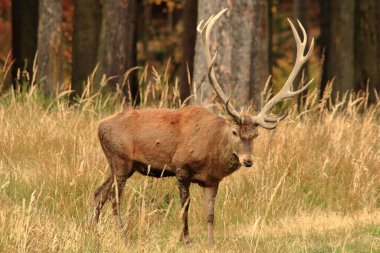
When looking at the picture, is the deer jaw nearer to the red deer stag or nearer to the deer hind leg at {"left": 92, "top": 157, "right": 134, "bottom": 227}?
the red deer stag

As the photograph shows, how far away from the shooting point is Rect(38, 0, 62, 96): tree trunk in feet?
52.3

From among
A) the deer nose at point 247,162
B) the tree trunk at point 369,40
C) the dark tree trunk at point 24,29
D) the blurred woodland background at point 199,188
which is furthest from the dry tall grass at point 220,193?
the tree trunk at point 369,40

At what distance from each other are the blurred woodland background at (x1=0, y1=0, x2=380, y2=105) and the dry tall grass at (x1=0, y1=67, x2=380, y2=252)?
44.6 inches

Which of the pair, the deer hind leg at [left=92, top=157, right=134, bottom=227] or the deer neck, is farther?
the deer hind leg at [left=92, top=157, right=134, bottom=227]

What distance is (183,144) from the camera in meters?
8.60

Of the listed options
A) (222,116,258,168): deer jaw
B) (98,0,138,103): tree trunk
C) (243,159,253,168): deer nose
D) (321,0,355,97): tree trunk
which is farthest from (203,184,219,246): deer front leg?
(321,0,355,97): tree trunk

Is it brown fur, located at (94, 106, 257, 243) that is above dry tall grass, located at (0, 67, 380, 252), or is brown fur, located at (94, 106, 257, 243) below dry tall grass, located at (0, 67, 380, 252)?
above

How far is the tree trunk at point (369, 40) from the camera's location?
67.3 feet

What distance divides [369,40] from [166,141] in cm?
1274

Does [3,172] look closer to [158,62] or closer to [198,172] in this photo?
[198,172]

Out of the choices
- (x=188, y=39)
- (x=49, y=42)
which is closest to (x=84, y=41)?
(x=188, y=39)

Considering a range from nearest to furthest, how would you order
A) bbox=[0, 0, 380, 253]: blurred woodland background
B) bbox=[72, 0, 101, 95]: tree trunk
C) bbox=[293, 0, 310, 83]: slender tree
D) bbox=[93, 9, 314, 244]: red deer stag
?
1. bbox=[0, 0, 380, 253]: blurred woodland background
2. bbox=[93, 9, 314, 244]: red deer stag
3. bbox=[72, 0, 101, 95]: tree trunk
4. bbox=[293, 0, 310, 83]: slender tree

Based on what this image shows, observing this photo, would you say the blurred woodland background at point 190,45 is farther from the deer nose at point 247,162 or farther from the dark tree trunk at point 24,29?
the deer nose at point 247,162

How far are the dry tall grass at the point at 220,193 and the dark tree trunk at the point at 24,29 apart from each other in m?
8.40
